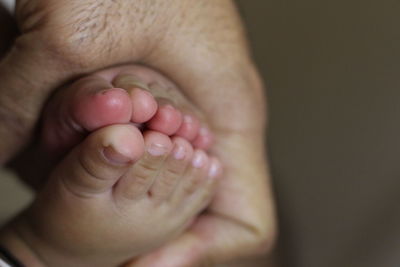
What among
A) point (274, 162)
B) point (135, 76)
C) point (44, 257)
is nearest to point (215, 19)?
point (135, 76)

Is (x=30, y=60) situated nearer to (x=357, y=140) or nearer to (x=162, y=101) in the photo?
(x=162, y=101)

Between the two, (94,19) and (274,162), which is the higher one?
(94,19)

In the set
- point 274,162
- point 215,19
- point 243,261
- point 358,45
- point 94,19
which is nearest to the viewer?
point 94,19

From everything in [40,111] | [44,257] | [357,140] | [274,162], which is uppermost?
[40,111]

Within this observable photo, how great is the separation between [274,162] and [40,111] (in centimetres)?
53

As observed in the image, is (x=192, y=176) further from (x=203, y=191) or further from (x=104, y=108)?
(x=104, y=108)

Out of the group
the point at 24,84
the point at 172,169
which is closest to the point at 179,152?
the point at 172,169

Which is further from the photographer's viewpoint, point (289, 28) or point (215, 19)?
point (289, 28)

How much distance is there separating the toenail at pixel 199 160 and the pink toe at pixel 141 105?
102 millimetres

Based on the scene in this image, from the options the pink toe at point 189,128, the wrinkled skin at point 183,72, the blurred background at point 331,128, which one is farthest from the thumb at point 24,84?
the blurred background at point 331,128

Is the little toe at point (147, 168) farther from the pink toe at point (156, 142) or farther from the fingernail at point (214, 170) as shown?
the fingernail at point (214, 170)

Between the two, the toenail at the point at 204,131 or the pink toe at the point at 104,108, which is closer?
the pink toe at the point at 104,108

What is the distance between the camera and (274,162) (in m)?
0.92

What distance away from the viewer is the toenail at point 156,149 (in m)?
0.43
